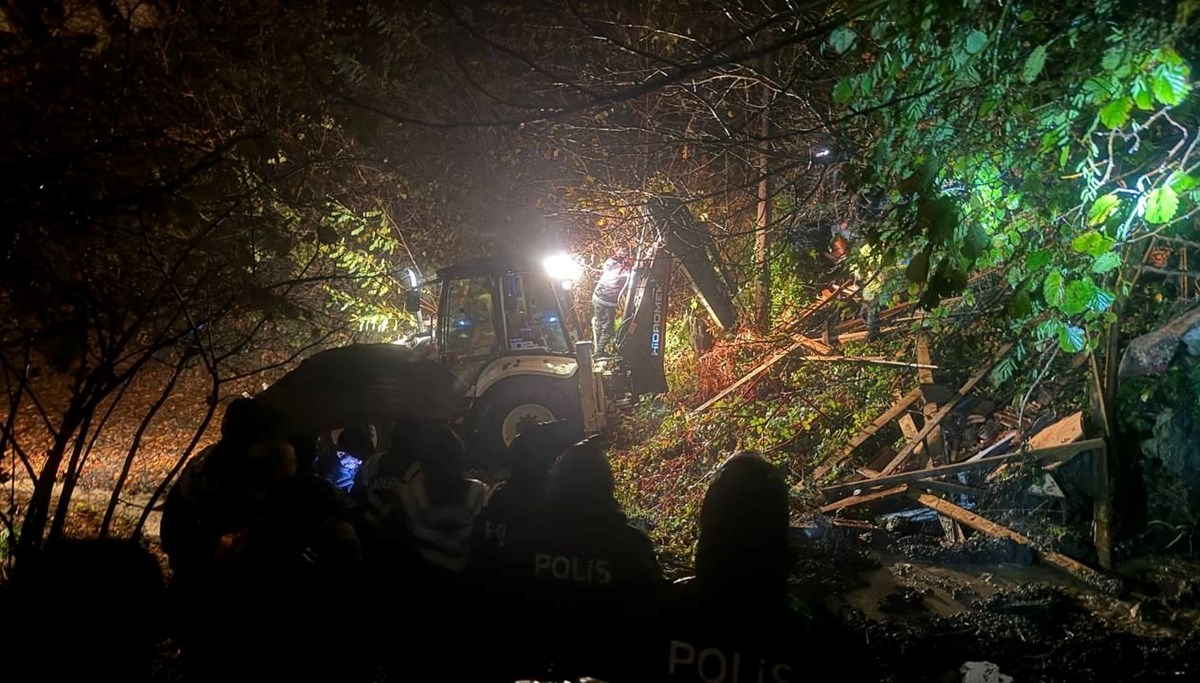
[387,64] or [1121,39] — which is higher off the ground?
[387,64]

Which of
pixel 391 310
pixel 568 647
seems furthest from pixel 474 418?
pixel 568 647

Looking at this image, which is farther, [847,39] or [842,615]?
[842,615]

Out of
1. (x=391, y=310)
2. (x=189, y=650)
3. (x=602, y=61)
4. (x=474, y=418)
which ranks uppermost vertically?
(x=602, y=61)

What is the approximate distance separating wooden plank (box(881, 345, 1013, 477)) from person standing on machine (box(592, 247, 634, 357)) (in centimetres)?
566

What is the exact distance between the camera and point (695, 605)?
246cm

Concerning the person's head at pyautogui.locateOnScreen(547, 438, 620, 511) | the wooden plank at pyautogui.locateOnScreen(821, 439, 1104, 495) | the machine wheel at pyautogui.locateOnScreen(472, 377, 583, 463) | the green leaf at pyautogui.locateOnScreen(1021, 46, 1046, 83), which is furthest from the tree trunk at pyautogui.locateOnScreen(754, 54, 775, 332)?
the person's head at pyautogui.locateOnScreen(547, 438, 620, 511)

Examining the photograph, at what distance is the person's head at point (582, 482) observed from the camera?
3.11m

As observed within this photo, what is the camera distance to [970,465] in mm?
6137

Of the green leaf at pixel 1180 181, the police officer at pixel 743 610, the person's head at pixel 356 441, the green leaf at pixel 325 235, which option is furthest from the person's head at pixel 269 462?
the green leaf at pixel 1180 181

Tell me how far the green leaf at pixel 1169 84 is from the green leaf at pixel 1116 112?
157 mm

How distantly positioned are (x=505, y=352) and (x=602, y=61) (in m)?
5.14

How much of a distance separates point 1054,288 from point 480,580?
352cm

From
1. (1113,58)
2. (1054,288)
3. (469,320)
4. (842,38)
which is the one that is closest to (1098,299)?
(1054,288)

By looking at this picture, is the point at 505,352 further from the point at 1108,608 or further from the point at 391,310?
the point at 1108,608
